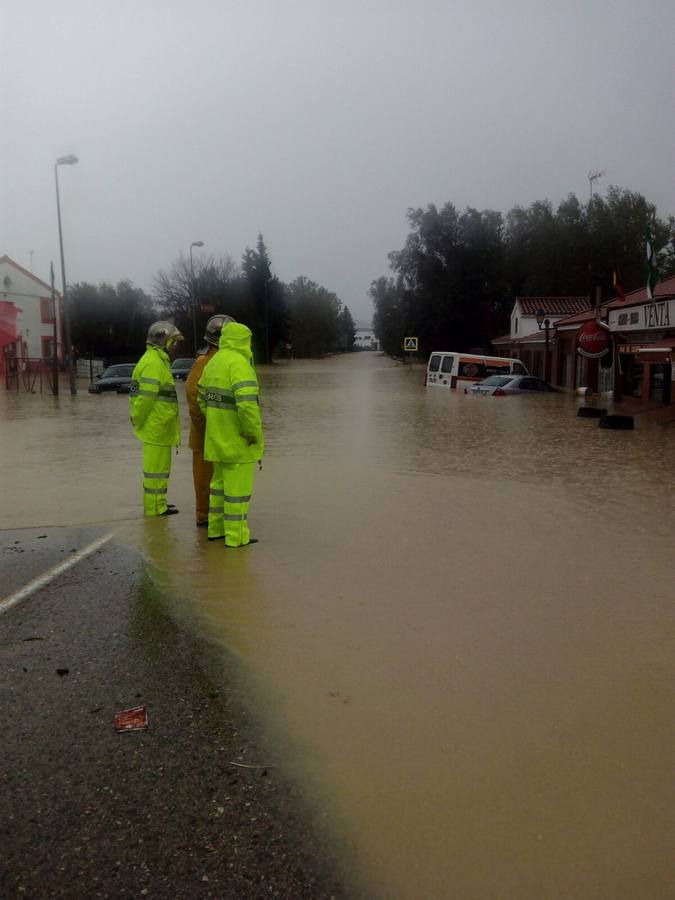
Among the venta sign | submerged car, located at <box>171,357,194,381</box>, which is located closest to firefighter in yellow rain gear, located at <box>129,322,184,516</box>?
the venta sign

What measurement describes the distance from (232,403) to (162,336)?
6.06 ft

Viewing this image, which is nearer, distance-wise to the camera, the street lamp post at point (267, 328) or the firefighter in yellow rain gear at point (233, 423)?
the firefighter in yellow rain gear at point (233, 423)

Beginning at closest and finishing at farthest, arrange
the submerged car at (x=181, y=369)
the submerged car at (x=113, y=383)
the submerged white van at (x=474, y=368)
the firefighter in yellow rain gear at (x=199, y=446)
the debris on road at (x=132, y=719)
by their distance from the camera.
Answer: the debris on road at (x=132, y=719)
the firefighter in yellow rain gear at (x=199, y=446)
the submerged white van at (x=474, y=368)
the submerged car at (x=113, y=383)
the submerged car at (x=181, y=369)

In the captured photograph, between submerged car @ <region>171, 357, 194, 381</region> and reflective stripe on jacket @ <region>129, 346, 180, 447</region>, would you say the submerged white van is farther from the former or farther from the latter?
reflective stripe on jacket @ <region>129, 346, 180, 447</region>

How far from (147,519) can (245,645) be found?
12.0 ft

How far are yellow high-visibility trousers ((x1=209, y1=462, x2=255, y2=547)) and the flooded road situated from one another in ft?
0.61

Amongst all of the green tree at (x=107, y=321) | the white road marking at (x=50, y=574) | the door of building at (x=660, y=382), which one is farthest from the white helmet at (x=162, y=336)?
the green tree at (x=107, y=321)

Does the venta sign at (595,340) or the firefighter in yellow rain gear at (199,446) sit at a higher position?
the venta sign at (595,340)

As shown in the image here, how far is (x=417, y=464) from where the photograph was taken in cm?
1230

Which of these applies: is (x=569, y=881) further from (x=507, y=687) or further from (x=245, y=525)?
(x=245, y=525)

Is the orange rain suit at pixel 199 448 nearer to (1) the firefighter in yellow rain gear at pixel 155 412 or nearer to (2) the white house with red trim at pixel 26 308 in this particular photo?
(1) the firefighter in yellow rain gear at pixel 155 412

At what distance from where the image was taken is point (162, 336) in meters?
8.13

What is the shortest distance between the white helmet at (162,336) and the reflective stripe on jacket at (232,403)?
153cm

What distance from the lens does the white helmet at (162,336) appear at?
813cm
